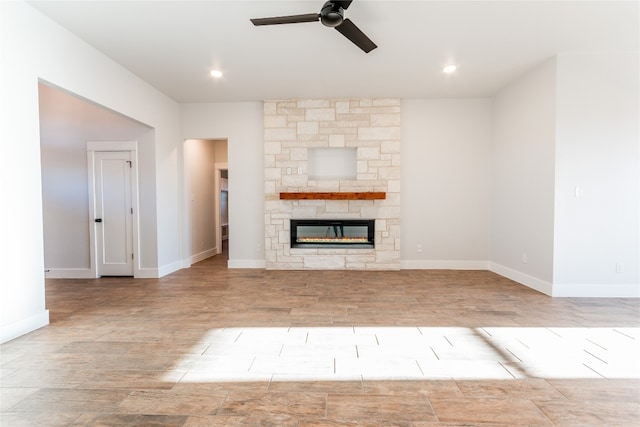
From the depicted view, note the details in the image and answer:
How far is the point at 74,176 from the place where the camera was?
16.5ft

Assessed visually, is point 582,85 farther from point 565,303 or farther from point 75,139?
point 75,139

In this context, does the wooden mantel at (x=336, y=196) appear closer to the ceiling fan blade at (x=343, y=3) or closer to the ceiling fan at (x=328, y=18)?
the ceiling fan at (x=328, y=18)

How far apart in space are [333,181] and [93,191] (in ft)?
12.5

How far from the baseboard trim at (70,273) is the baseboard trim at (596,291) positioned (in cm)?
659

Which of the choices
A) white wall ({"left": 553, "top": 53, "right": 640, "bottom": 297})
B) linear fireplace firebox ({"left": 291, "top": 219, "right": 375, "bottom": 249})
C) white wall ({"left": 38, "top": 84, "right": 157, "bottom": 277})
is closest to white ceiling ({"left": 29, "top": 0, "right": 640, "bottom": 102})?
white wall ({"left": 553, "top": 53, "right": 640, "bottom": 297})

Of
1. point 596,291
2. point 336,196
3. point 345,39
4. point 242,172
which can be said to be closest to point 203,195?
point 242,172

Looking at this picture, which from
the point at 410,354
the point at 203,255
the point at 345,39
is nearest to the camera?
the point at 410,354

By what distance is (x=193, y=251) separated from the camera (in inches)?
248

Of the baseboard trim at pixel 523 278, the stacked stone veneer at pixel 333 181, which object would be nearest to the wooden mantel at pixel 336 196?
the stacked stone veneer at pixel 333 181

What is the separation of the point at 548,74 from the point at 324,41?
287 cm

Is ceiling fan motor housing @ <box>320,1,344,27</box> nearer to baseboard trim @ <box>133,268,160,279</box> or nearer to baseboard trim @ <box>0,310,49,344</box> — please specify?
baseboard trim @ <box>0,310,49,344</box>

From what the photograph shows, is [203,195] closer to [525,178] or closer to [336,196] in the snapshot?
[336,196]

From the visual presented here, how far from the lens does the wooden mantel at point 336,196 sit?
5.45m

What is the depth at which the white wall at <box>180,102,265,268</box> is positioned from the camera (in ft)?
19.2
